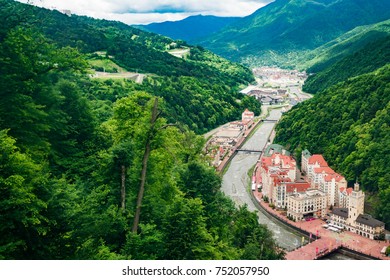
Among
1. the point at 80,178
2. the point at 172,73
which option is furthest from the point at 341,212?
the point at 172,73

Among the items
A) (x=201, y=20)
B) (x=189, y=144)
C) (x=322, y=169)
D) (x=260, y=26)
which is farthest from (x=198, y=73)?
(x=201, y=20)

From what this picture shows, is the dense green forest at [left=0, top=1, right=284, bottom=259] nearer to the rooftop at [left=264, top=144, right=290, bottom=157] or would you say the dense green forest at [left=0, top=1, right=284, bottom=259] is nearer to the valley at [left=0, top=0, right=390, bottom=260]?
the valley at [left=0, top=0, right=390, bottom=260]

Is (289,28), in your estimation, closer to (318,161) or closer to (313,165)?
(318,161)

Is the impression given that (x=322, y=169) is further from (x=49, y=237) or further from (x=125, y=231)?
(x=49, y=237)

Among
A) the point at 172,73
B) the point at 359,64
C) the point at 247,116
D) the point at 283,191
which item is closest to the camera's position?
the point at 283,191

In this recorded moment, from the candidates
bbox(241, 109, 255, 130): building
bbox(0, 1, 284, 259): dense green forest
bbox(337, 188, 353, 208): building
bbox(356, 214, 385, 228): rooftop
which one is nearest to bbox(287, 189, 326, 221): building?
bbox(337, 188, 353, 208): building
